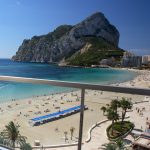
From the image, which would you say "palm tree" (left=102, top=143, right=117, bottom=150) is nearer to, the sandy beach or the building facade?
the sandy beach

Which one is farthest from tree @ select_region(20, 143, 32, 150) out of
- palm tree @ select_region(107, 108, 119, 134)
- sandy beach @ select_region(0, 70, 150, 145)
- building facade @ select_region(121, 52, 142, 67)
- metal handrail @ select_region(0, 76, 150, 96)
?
building facade @ select_region(121, 52, 142, 67)

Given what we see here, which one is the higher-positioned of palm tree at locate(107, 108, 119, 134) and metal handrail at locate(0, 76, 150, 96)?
metal handrail at locate(0, 76, 150, 96)

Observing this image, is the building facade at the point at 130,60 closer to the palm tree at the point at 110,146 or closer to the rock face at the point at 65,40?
the rock face at the point at 65,40

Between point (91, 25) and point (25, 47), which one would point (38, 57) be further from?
point (91, 25)

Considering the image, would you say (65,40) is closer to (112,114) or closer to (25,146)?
(25,146)

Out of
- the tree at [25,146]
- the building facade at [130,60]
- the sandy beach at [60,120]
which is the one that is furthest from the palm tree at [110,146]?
the building facade at [130,60]

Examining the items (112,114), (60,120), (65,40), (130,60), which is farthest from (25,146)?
(65,40)
